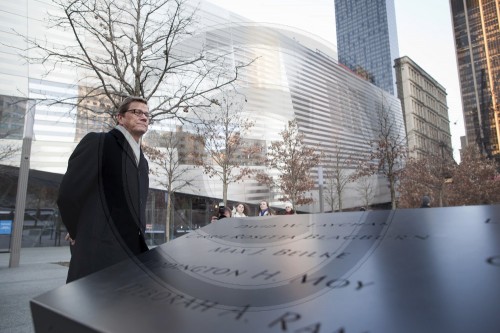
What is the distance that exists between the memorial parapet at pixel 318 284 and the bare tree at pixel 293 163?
74.4 ft

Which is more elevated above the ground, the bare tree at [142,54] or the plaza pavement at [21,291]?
the bare tree at [142,54]

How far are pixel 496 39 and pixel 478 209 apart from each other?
1387 inches

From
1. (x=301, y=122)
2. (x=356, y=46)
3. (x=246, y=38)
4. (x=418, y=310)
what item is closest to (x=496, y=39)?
(x=356, y=46)

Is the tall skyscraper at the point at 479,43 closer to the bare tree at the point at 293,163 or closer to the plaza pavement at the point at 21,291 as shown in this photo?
the bare tree at the point at 293,163

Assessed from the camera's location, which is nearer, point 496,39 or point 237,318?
point 237,318

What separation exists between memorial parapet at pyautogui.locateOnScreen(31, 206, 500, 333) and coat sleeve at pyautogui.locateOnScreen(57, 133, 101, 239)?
2.04ft

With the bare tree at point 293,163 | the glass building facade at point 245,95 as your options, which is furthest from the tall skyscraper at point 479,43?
the glass building facade at point 245,95

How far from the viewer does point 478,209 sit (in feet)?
4.58

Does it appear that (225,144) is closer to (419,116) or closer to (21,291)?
(419,116)

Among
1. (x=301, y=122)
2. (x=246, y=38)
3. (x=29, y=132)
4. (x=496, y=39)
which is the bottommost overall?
(x=29, y=132)

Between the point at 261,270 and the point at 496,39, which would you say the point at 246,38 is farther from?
the point at 496,39

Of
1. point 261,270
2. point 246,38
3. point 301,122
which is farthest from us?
point 301,122

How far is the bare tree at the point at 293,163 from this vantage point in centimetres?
2517

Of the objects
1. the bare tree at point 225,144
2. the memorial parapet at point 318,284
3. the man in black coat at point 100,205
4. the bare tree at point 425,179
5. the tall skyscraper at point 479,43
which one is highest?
the tall skyscraper at point 479,43
